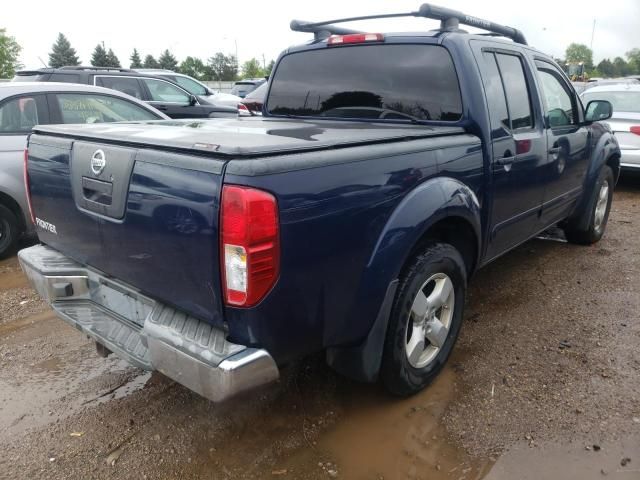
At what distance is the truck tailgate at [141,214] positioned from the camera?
190 cm

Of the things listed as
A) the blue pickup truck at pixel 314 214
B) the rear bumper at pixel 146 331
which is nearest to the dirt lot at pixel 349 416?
the blue pickup truck at pixel 314 214

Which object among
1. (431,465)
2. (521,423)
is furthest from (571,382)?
(431,465)

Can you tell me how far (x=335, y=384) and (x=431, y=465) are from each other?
774mm

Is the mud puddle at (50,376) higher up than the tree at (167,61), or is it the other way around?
the tree at (167,61)

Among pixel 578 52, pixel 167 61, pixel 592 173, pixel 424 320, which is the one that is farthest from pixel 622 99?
pixel 578 52

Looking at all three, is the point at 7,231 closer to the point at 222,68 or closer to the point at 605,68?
the point at 222,68

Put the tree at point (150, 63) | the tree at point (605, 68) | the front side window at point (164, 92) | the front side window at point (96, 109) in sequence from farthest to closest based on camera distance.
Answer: the tree at point (605, 68)
the tree at point (150, 63)
the front side window at point (164, 92)
the front side window at point (96, 109)

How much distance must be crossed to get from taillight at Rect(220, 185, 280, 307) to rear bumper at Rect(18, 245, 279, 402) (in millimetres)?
220

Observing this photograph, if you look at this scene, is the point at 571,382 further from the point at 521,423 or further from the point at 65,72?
the point at 65,72

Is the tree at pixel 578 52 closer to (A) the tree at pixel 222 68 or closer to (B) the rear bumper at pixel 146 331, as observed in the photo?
(A) the tree at pixel 222 68

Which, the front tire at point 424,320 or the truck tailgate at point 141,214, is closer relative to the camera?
the truck tailgate at point 141,214

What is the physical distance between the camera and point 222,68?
82.6 metres

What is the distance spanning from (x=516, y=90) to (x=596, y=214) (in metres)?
2.46

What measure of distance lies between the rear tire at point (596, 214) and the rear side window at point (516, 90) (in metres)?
1.84
